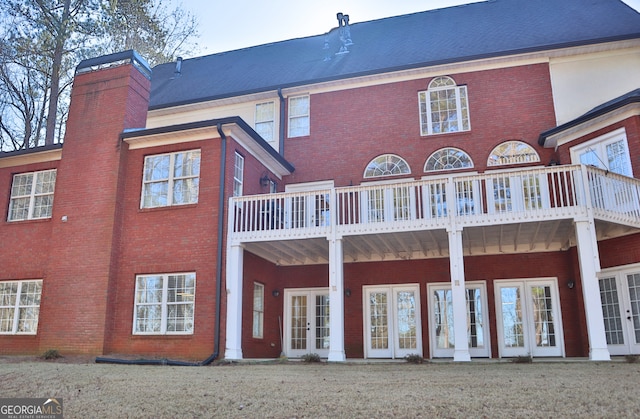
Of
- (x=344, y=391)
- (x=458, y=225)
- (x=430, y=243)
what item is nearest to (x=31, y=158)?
(x=430, y=243)

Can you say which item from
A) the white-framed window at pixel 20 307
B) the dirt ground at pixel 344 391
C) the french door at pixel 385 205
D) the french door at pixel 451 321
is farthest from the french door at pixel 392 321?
the white-framed window at pixel 20 307

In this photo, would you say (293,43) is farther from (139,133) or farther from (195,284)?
(195,284)

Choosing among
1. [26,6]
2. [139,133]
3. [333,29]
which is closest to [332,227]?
[139,133]

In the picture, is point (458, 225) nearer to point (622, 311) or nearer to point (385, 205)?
point (385, 205)

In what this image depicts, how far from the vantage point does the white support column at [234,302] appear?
1315 cm

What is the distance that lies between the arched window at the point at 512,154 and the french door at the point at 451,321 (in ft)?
11.8

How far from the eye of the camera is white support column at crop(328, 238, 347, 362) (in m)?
12.6

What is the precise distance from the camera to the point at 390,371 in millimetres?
10055

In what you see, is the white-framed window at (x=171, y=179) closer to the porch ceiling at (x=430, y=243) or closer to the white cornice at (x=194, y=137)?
the white cornice at (x=194, y=137)

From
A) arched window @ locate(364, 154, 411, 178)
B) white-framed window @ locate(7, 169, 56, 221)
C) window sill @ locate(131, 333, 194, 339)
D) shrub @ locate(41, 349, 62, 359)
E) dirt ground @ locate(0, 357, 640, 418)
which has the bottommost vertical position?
dirt ground @ locate(0, 357, 640, 418)

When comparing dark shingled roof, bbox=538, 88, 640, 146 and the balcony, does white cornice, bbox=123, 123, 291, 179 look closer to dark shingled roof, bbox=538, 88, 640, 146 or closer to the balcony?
the balcony

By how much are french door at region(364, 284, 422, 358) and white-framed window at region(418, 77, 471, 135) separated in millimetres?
4891

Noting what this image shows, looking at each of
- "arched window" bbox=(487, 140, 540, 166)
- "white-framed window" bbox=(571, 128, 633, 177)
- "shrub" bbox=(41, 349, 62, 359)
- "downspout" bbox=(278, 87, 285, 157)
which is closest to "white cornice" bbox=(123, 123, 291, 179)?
"downspout" bbox=(278, 87, 285, 157)

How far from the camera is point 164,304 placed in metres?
14.0
